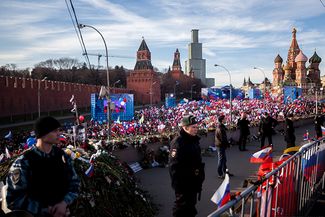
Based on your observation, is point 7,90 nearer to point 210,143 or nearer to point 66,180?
point 210,143

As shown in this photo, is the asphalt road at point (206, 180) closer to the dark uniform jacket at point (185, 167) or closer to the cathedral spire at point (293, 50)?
the dark uniform jacket at point (185, 167)

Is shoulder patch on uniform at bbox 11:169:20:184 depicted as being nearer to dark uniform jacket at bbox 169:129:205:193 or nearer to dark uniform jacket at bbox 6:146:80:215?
dark uniform jacket at bbox 6:146:80:215

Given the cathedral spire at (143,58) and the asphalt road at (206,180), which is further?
the cathedral spire at (143,58)

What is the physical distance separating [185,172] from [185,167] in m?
0.07

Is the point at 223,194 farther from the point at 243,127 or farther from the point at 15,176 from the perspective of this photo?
the point at 243,127

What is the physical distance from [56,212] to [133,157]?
26.5ft

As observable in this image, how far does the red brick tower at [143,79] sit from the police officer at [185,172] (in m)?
87.9

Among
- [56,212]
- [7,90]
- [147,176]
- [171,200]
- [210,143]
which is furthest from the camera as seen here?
[7,90]

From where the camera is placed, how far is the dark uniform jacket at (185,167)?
175 inches

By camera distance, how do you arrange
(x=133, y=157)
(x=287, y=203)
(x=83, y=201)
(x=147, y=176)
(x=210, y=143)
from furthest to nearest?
1. (x=210, y=143)
2. (x=133, y=157)
3. (x=147, y=176)
4. (x=83, y=201)
5. (x=287, y=203)

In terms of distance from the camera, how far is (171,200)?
24.4ft

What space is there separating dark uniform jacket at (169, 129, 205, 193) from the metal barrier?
77 centimetres

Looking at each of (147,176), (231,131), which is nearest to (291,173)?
(147,176)

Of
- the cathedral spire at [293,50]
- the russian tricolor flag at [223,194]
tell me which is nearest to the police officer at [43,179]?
the russian tricolor flag at [223,194]
